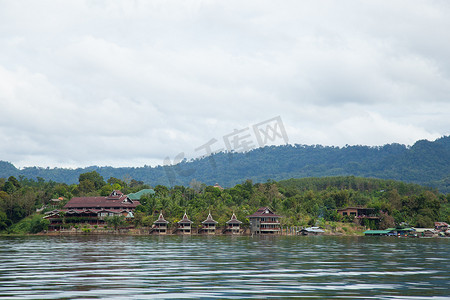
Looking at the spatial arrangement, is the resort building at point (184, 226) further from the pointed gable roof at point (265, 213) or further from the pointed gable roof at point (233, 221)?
the pointed gable roof at point (265, 213)

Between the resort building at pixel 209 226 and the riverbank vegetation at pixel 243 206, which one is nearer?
the resort building at pixel 209 226

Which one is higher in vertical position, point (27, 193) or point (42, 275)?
point (27, 193)

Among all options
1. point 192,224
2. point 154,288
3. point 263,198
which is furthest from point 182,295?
point 263,198

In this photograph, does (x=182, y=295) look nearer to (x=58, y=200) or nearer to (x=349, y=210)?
(x=349, y=210)

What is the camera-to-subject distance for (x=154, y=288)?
1841cm

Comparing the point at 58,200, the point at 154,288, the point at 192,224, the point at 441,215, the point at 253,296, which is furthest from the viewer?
the point at 58,200

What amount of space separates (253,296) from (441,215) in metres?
105

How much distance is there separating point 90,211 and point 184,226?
63.1 ft

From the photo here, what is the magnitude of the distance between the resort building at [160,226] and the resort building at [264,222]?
1746cm

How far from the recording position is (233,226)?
100 metres

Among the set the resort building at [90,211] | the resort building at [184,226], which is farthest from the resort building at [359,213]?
Result: the resort building at [90,211]

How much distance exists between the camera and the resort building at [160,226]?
3775 inches

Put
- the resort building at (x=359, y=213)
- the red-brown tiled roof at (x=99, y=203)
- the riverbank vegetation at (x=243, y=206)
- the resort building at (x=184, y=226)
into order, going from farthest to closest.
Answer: the resort building at (x=359, y=213)
the red-brown tiled roof at (x=99, y=203)
the riverbank vegetation at (x=243, y=206)
the resort building at (x=184, y=226)

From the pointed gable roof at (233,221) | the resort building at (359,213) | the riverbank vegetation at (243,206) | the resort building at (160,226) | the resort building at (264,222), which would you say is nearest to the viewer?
the resort building at (160,226)
